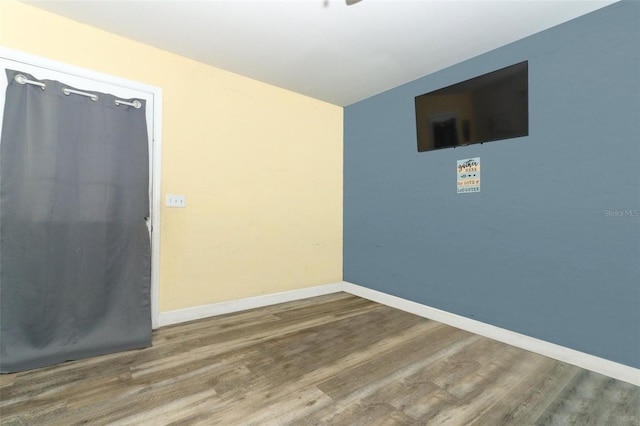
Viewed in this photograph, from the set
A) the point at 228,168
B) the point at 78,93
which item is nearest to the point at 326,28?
the point at 228,168

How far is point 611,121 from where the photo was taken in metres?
1.90

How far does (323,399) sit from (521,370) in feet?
4.72

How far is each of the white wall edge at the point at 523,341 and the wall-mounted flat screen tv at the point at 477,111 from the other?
1684mm

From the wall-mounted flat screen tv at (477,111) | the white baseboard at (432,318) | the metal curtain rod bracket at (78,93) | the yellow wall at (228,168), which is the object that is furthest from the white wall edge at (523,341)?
the metal curtain rod bracket at (78,93)

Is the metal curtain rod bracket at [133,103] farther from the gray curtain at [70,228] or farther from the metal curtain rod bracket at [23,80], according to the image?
the metal curtain rod bracket at [23,80]

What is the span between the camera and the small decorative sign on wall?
2.58 metres

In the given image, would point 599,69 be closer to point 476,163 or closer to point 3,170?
point 476,163

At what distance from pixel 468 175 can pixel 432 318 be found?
150cm

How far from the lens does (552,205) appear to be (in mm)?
2143

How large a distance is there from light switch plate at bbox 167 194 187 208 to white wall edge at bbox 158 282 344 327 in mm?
1023

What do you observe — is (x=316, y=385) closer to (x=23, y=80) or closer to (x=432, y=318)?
(x=432, y=318)

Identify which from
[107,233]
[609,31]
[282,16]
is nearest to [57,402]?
[107,233]

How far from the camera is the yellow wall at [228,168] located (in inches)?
90.2

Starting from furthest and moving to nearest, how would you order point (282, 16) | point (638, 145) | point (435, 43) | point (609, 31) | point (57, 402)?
point (435, 43) → point (282, 16) → point (609, 31) → point (638, 145) → point (57, 402)
